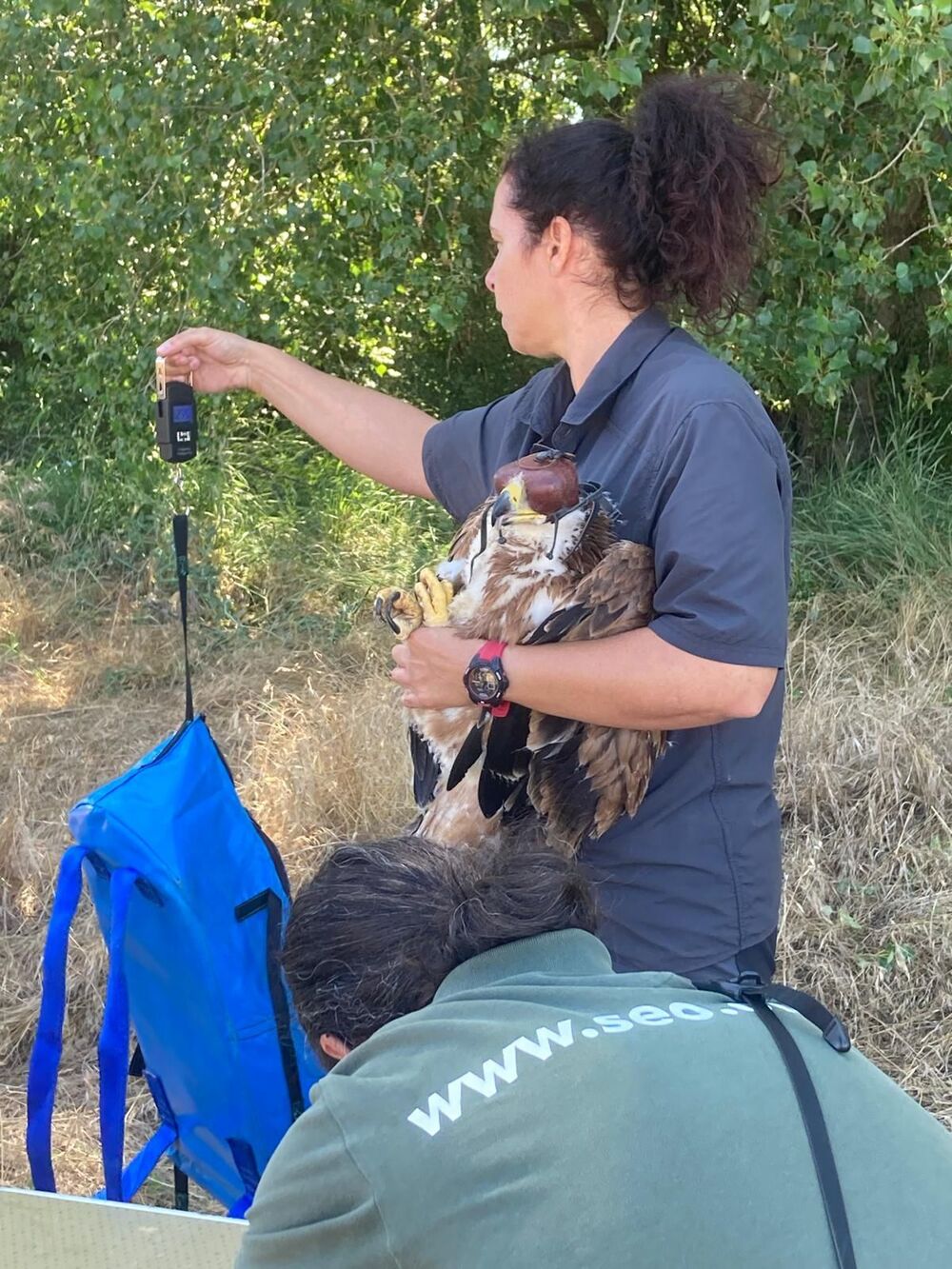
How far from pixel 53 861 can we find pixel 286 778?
697 mm

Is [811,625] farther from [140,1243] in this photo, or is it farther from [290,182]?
[140,1243]

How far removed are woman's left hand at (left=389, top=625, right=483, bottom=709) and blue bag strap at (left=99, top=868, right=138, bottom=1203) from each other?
534mm

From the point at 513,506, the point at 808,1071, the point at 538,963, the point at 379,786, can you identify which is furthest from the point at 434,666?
the point at 379,786

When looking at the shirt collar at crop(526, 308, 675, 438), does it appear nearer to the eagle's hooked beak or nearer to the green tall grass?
the eagle's hooked beak

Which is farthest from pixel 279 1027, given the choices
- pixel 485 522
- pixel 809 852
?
pixel 809 852

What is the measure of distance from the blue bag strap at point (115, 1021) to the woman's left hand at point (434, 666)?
0.53 m

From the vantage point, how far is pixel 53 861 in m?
3.96

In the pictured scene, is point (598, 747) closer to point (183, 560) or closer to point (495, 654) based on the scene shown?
point (495, 654)

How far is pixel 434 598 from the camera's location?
172 centimetres

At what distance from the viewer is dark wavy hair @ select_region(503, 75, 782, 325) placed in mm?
1671

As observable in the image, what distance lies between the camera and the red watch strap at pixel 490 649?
5.31 ft

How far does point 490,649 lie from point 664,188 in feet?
1.95

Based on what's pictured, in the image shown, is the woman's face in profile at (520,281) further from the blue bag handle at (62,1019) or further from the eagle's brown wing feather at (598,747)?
the blue bag handle at (62,1019)

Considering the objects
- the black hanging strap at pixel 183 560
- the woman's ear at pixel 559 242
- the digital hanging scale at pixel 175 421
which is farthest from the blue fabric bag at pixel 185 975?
the woman's ear at pixel 559 242
